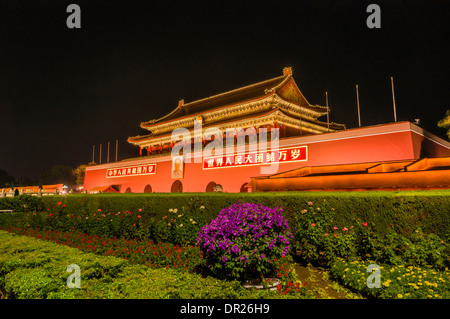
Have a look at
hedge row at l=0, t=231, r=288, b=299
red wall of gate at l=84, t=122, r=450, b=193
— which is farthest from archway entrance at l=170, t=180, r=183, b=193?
hedge row at l=0, t=231, r=288, b=299

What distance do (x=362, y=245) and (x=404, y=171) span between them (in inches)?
174

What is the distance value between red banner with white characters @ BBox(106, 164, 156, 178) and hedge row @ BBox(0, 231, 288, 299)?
19946mm

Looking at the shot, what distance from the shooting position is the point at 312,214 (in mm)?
5766

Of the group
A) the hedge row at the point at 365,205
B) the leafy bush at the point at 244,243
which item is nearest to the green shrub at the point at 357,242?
the hedge row at the point at 365,205

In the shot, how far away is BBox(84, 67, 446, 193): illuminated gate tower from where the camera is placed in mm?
13805

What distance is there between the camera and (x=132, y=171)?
26.1 meters

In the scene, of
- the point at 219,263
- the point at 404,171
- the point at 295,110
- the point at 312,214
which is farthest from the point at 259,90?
the point at 219,263

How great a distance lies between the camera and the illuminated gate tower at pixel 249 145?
13805mm

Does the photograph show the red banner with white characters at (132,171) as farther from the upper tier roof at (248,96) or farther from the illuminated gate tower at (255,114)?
the upper tier roof at (248,96)

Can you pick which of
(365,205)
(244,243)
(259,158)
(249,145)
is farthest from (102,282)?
(249,145)

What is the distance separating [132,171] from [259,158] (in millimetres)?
13617

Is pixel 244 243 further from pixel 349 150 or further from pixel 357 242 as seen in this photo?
pixel 349 150

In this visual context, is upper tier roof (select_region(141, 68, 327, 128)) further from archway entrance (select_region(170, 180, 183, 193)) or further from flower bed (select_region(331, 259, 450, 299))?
flower bed (select_region(331, 259, 450, 299))

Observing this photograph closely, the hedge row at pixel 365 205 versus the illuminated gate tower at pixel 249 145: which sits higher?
the illuminated gate tower at pixel 249 145
